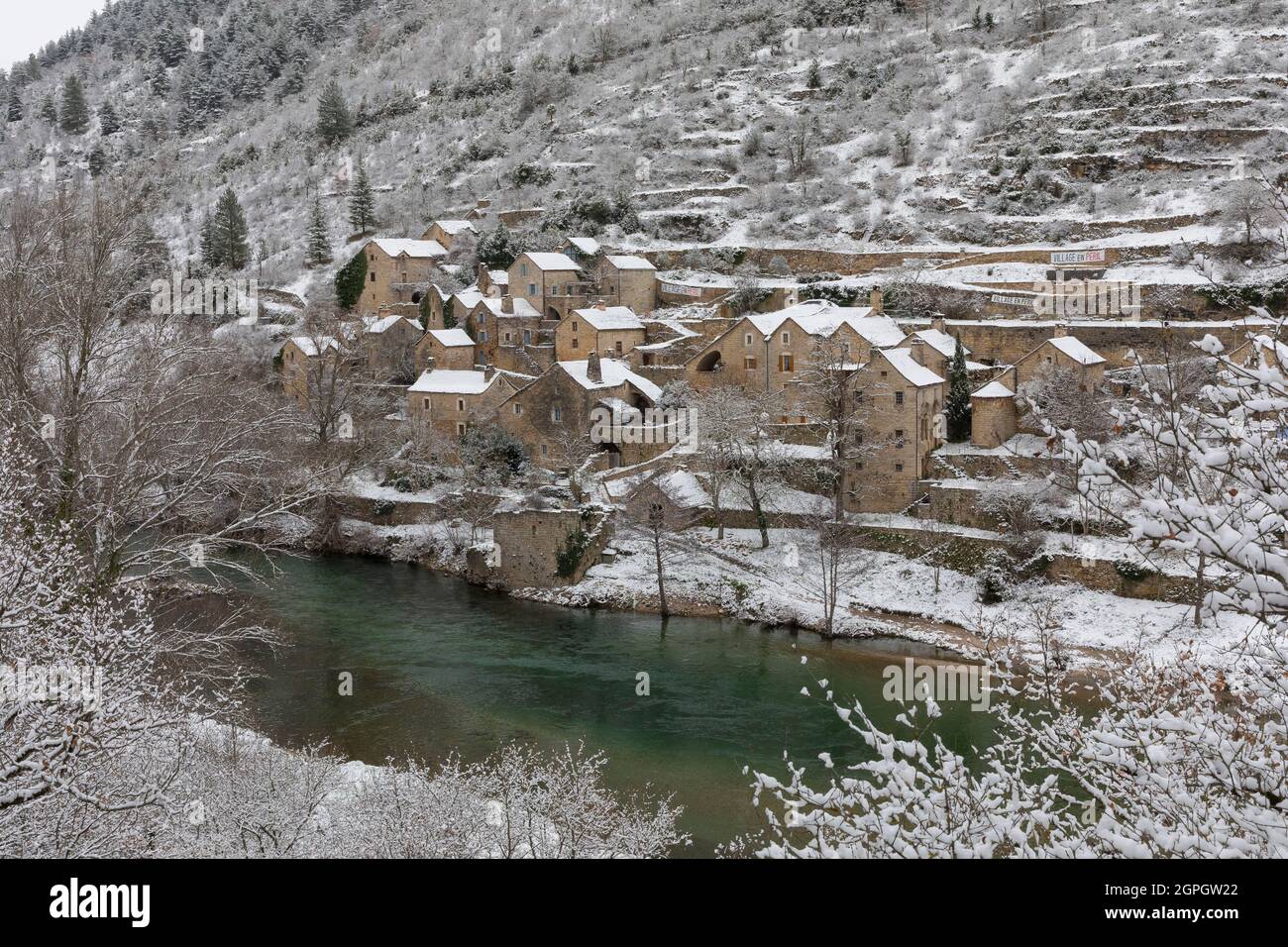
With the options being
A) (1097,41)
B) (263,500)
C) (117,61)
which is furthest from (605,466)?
(117,61)

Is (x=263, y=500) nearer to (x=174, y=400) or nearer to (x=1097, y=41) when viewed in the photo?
(x=174, y=400)

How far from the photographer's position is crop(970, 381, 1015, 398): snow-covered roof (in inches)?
1240

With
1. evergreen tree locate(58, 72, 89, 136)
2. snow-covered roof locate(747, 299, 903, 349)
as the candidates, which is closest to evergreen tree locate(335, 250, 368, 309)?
snow-covered roof locate(747, 299, 903, 349)

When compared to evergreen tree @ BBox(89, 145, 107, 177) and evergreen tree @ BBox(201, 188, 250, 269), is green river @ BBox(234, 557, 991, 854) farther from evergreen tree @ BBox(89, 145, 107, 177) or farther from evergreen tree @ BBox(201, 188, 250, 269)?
evergreen tree @ BBox(89, 145, 107, 177)

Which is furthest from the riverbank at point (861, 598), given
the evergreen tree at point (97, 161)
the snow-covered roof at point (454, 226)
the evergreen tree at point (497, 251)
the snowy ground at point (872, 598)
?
the evergreen tree at point (97, 161)

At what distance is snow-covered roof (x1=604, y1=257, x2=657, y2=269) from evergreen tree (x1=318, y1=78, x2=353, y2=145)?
44.4 metres

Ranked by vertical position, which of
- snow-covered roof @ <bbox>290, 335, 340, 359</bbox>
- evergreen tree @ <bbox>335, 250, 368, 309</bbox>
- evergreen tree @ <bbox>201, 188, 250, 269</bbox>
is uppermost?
evergreen tree @ <bbox>201, 188, 250, 269</bbox>

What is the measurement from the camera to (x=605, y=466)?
35.1 metres

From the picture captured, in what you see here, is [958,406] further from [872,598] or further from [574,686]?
[574,686]

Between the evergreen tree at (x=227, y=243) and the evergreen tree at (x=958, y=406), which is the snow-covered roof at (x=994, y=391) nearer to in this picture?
the evergreen tree at (x=958, y=406)

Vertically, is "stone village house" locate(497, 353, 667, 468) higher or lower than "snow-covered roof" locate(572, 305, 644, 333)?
lower

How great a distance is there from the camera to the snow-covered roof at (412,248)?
167 ft

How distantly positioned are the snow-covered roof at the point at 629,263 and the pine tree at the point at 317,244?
21.0 meters
